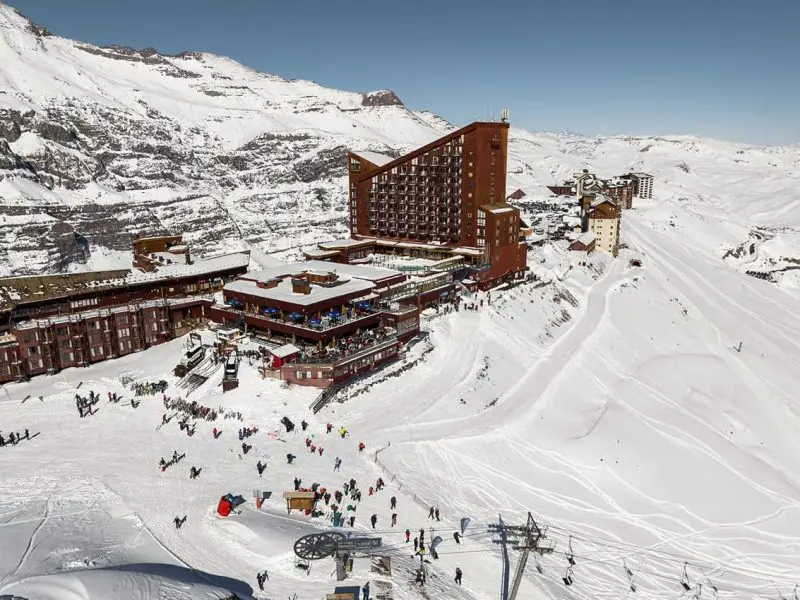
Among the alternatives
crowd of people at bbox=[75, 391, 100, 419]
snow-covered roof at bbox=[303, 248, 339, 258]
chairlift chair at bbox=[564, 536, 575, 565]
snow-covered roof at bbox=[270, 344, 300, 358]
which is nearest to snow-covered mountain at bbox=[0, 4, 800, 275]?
snow-covered roof at bbox=[303, 248, 339, 258]

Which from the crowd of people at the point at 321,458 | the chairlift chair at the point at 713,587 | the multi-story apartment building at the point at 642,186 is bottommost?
the chairlift chair at the point at 713,587

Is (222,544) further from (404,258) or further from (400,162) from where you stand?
(400,162)

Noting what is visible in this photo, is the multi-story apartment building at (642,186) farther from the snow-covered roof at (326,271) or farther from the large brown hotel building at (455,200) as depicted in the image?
the snow-covered roof at (326,271)

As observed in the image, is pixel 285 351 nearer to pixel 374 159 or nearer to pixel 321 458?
pixel 321 458

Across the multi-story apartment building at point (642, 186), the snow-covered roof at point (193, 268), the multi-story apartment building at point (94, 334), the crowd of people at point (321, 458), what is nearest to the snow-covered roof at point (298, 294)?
the crowd of people at point (321, 458)

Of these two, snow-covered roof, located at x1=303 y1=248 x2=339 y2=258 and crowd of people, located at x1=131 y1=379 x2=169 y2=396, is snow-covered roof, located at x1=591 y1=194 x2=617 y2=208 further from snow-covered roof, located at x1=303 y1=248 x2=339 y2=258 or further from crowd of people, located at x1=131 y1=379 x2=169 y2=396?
crowd of people, located at x1=131 y1=379 x2=169 y2=396

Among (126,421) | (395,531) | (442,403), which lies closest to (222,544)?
(395,531)
